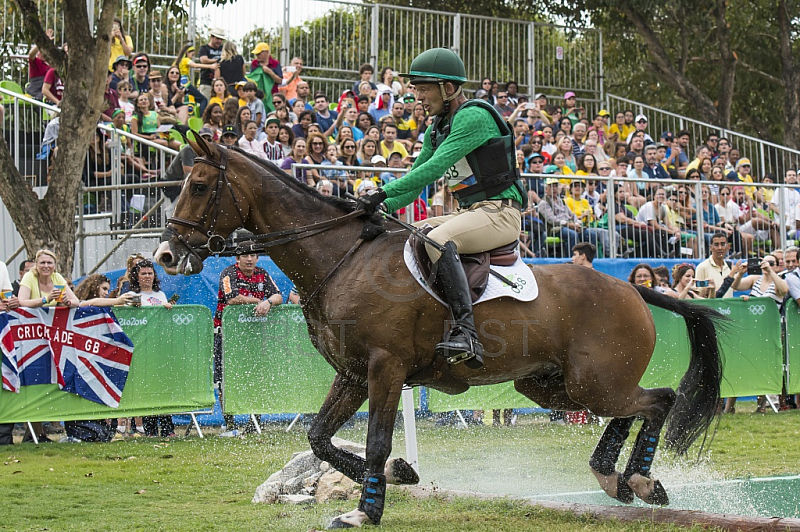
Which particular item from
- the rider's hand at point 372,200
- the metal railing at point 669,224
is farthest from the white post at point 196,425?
the rider's hand at point 372,200

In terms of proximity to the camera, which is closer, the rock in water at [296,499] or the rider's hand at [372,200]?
the rider's hand at [372,200]

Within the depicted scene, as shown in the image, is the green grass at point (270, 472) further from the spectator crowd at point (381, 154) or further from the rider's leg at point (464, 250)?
the spectator crowd at point (381, 154)

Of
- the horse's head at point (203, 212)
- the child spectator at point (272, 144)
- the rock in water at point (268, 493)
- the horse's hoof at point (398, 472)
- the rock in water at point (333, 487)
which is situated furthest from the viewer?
the child spectator at point (272, 144)

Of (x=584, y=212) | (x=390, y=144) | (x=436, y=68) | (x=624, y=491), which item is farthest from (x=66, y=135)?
(x=624, y=491)

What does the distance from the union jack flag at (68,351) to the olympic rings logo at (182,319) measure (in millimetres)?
591

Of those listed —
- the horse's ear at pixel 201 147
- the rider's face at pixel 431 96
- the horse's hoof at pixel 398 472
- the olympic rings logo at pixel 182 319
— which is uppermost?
the rider's face at pixel 431 96

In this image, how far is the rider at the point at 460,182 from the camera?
6.68 metres

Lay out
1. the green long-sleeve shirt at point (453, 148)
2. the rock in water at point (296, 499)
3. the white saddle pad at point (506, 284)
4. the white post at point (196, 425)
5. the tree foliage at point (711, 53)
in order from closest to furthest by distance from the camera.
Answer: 1. the green long-sleeve shirt at point (453, 148)
2. the white saddle pad at point (506, 284)
3. the rock in water at point (296, 499)
4. the white post at point (196, 425)
5. the tree foliage at point (711, 53)

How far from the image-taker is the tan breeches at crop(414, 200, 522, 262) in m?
6.86

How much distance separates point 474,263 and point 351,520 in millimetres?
2022

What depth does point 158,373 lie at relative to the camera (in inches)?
441

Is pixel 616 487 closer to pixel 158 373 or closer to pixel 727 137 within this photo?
pixel 158 373

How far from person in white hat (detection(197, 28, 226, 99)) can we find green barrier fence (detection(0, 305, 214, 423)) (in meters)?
6.51

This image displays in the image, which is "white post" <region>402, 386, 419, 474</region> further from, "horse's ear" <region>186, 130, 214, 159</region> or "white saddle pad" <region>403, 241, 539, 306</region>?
"horse's ear" <region>186, 130, 214, 159</region>
